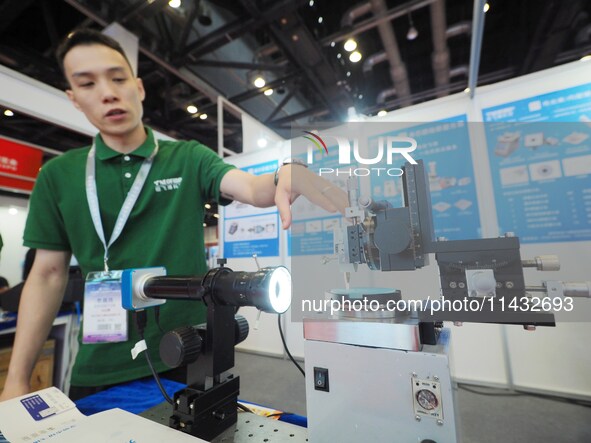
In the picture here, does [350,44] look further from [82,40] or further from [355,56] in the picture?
[82,40]

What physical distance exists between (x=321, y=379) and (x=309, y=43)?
337 cm

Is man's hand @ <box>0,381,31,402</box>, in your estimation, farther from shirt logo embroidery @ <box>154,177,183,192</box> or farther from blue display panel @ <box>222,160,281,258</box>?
blue display panel @ <box>222,160,281,258</box>

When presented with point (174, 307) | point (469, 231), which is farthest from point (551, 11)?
point (174, 307)

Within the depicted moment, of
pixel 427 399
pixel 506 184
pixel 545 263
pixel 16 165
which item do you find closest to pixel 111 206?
pixel 427 399

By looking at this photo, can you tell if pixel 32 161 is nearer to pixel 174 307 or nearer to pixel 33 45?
pixel 33 45

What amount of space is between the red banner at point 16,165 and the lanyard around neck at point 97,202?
9.52 feet

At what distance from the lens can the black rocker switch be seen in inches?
18.5

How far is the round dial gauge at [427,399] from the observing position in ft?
1.29

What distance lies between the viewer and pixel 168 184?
91cm

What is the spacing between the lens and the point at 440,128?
220 cm

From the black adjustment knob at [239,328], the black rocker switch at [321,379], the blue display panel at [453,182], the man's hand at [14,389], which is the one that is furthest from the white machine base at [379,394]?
the blue display panel at [453,182]

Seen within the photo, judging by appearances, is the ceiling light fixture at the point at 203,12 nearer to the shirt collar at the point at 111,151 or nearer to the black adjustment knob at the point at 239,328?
the shirt collar at the point at 111,151

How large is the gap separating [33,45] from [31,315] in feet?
13.3

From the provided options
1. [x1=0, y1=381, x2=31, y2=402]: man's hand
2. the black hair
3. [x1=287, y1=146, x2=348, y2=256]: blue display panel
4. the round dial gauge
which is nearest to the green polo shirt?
[x1=0, y1=381, x2=31, y2=402]: man's hand
